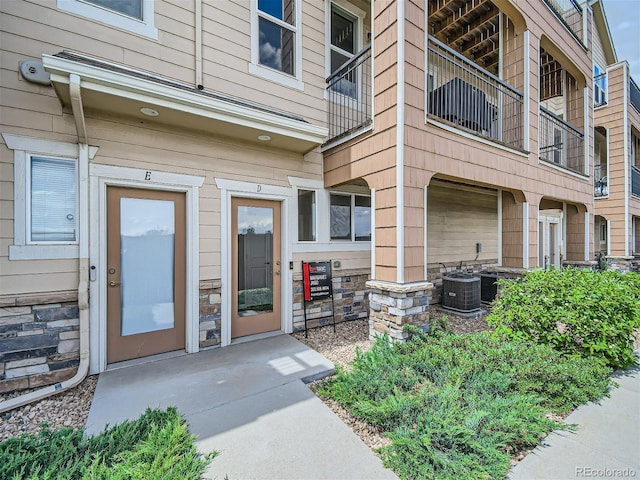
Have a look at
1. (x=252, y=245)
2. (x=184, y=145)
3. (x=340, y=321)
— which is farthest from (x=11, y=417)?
(x=340, y=321)

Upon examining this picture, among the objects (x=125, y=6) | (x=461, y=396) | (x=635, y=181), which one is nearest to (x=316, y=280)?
(x=461, y=396)

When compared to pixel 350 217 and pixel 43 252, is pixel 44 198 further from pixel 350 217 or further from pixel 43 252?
pixel 350 217

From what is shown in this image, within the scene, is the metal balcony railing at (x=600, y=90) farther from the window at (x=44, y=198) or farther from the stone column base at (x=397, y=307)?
the window at (x=44, y=198)

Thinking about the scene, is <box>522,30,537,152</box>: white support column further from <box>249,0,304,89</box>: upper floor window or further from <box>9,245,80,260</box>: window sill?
<box>9,245,80,260</box>: window sill

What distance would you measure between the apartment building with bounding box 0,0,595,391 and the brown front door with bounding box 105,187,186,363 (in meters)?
0.02

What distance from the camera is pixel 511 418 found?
6.66ft

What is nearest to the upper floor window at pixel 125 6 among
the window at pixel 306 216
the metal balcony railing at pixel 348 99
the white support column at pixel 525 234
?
the metal balcony railing at pixel 348 99

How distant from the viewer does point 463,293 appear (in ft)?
17.8

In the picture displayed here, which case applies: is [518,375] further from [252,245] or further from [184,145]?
[184,145]

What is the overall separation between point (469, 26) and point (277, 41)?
4298 millimetres

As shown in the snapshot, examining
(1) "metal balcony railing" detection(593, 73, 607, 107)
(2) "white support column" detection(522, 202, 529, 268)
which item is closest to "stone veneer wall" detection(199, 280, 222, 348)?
(2) "white support column" detection(522, 202, 529, 268)

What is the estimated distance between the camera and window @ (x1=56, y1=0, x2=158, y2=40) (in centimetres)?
310

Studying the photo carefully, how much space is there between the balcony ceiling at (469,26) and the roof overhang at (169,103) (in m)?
4.18

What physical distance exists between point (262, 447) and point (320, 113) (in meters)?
4.52
